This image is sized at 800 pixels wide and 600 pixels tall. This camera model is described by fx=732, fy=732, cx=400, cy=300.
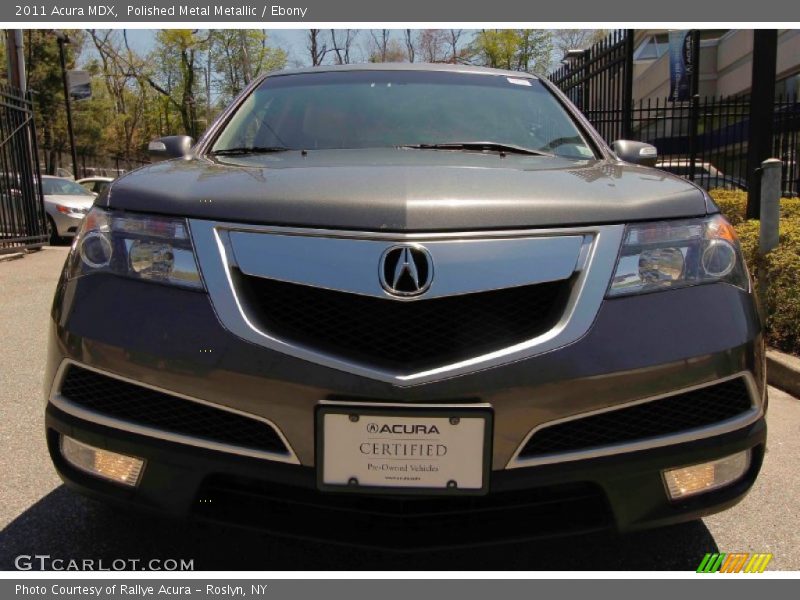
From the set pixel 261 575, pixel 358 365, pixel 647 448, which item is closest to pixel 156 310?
pixel 358 365

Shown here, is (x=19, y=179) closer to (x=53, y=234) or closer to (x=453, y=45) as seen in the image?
(x=53, y=234)

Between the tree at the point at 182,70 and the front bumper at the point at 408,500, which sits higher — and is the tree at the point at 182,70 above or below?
above

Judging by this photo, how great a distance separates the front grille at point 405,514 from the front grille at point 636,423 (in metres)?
0.12

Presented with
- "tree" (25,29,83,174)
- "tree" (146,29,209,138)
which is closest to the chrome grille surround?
"tree" (25,29,83,174)

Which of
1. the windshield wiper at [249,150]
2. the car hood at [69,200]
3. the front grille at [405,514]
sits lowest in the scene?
the car hood at [69,200]

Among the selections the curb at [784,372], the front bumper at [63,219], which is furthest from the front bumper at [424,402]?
the front bumper at [63,219]

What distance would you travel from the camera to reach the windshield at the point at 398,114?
281cm

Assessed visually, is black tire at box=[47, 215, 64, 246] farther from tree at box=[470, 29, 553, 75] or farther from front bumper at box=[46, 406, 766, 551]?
tree at box=[470, 29, 553, 75]

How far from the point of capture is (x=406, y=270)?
1688 millimetres

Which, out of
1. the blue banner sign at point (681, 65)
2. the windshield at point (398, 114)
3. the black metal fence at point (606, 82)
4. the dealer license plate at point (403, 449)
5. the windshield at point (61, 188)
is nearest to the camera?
the dealer license plate at point (403, 449)

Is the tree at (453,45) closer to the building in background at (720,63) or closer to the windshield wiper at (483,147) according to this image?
the building in background at (720,63)

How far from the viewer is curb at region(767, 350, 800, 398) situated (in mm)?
4082

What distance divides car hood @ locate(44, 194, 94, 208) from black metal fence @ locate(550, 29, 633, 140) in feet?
28.5

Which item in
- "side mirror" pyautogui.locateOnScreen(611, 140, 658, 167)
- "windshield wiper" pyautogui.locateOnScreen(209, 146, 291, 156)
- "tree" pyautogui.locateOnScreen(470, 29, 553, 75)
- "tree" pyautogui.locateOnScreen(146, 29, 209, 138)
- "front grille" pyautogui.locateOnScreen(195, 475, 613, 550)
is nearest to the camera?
"front grille" pyautogui.locateOnScreen(195, 475, 613, 550)
